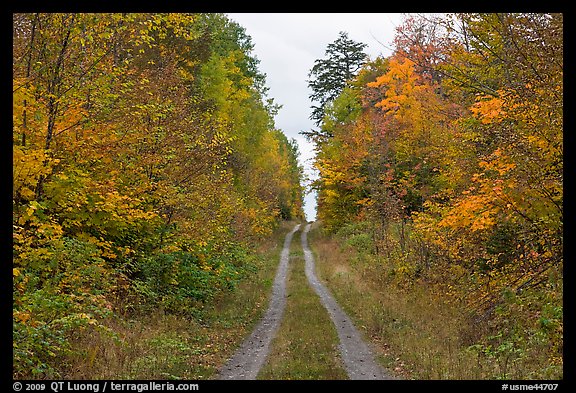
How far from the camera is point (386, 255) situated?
22156 millimetres

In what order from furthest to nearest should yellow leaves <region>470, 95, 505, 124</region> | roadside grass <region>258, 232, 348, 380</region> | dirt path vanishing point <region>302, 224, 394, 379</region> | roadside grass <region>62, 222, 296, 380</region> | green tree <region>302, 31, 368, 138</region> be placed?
green tree <region>302, 31, 368, 138</region>
yellow leaves <region>470, 95, 505, 124</region>
dirt path vanishing point <region>302, 224, 394, 379</region>
roadside grass <region>258, 232, 348, 380</region>
roadside grass <region>62, 222, 296, 380</region>

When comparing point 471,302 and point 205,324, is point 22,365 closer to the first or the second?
point 205,324

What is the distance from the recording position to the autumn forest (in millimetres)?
8844

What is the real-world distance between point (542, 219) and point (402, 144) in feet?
53.2

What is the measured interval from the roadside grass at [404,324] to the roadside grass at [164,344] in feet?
13.4

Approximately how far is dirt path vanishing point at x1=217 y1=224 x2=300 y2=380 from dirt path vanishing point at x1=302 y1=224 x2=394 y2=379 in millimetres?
1997

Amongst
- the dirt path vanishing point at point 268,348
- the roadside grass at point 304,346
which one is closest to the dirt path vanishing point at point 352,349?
the dirt path vanishing point at point 268,348

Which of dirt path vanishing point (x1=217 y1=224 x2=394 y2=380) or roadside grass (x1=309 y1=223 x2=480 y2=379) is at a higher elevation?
roadside grass (x1=309 y1=223 x2=480 y2=379)

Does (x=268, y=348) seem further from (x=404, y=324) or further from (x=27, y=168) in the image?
(x=27, y=168)

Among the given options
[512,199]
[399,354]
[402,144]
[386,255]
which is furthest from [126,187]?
[402,144]

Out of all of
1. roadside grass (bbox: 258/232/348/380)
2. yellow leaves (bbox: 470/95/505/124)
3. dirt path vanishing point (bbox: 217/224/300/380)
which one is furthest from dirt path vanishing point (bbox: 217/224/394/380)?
yellow leaves (bbox: 470/95/505/124)

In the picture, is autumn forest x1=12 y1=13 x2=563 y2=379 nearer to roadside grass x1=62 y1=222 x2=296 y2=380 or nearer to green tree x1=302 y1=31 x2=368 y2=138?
roadside grass x1=62 y1=222 x2=296 y2=380

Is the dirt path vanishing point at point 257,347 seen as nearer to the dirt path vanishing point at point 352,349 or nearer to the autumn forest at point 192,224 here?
the autumn forest at point 192,224
